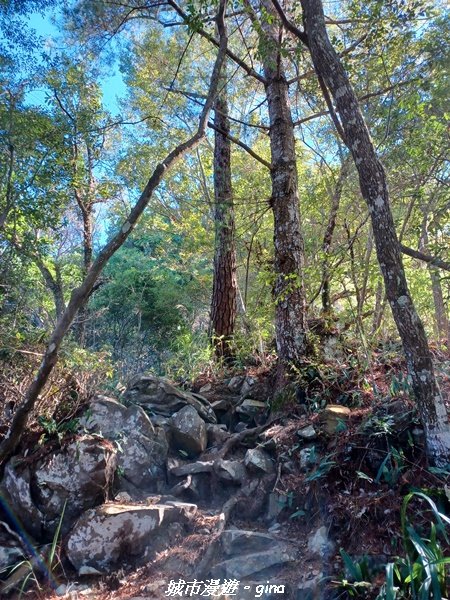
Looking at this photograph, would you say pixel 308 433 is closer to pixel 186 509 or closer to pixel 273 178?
pixel 186 509

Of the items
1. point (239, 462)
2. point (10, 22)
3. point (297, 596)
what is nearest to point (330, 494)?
point (297, 596)

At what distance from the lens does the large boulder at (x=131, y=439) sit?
3545 millimetres

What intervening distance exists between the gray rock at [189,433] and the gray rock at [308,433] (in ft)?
3.54

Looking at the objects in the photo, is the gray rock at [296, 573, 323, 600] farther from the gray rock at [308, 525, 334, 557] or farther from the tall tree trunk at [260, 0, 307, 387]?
the tall tree trunk at [260, 0, 307, 387]

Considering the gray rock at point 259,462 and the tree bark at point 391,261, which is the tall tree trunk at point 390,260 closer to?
the tree bark at point 391,261

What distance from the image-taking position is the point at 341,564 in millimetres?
2295

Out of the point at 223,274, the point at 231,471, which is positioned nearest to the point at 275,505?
the point at 231,471

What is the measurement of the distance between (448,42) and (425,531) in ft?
15.3

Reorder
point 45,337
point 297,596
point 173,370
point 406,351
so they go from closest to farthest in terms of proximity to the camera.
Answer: point 297,596 → point 406,351 → point 45,337 → point 173,370

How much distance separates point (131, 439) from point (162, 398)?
2.75 ft

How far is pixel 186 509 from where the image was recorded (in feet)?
10.3

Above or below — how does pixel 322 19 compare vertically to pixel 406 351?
above

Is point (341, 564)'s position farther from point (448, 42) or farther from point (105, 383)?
point (448, 42)

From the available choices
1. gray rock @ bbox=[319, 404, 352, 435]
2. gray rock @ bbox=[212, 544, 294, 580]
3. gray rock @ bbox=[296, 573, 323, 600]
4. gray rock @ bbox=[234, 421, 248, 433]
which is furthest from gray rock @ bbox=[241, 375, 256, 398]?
gray rock @ bbox=[296, 573, 323, 600]
